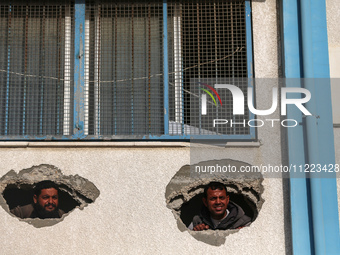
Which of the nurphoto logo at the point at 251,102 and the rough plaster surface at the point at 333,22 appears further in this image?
the rough plaster surface at the point at 333,22

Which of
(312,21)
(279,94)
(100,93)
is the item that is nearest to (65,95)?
(100,93)

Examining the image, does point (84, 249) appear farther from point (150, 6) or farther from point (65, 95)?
point (150, 6)

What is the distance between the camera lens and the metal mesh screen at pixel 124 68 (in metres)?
5.62

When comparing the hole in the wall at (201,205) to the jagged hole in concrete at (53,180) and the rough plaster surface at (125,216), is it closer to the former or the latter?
the rough plaster surface at (125,216)

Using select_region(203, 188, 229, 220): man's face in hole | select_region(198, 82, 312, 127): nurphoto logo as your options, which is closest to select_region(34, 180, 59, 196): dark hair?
select_region(203, 188, 229, 220): man's face in hole

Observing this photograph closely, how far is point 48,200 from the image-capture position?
5438 mm

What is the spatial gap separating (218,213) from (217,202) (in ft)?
0.37

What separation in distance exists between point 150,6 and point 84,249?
8.26 ft

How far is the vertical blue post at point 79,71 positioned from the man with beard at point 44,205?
1.84 feet

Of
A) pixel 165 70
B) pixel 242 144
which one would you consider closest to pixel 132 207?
pixel 242 144

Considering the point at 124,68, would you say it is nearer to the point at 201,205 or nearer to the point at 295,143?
the point at 201,205

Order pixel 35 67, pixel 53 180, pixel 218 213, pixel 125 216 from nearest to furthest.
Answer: pixel 125 216, pixel 53 180, pixel 218 213, pixel 35 67

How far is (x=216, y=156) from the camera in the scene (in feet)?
17.9

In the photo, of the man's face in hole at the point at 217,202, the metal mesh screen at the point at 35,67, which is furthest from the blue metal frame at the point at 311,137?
the metal mesh screen at the point at 35,67
